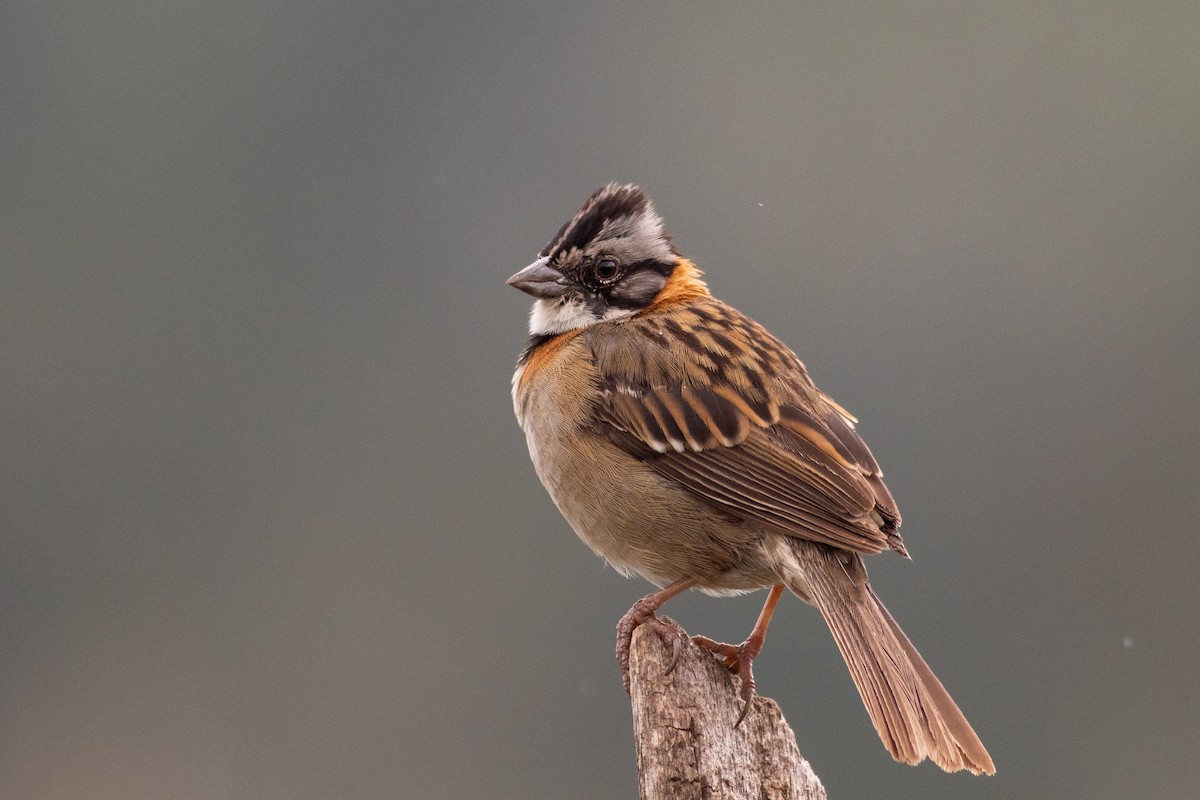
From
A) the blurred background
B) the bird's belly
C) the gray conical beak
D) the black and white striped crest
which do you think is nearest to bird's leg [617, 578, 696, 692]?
the bird's belly

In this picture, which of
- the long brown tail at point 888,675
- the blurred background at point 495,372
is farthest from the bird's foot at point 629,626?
the blurred background at point 495,372

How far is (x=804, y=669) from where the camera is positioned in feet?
82.6

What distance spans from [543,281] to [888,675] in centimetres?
277

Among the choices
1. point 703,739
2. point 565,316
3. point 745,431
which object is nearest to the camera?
point 703,739

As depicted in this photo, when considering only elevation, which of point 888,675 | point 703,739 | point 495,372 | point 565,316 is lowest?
point 495,372

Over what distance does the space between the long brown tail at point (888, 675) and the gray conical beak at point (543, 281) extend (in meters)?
1.98

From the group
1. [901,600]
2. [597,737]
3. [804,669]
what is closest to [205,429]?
[597,737]

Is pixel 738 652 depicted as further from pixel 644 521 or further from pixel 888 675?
pixel 644 521

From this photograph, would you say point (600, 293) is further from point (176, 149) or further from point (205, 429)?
point (176, 149)

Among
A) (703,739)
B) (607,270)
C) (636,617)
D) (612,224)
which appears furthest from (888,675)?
(612,224)

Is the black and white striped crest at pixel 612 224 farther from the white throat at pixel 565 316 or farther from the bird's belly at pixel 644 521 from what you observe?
the bird's belly at pixel 644 521

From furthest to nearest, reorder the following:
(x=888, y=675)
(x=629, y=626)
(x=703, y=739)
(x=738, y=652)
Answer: (x=629, y=626)
(x=738, y=652)
(x=888, y=675)
(x=703, y=739)

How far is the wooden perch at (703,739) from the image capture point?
5.84m

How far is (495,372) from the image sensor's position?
147 ft
